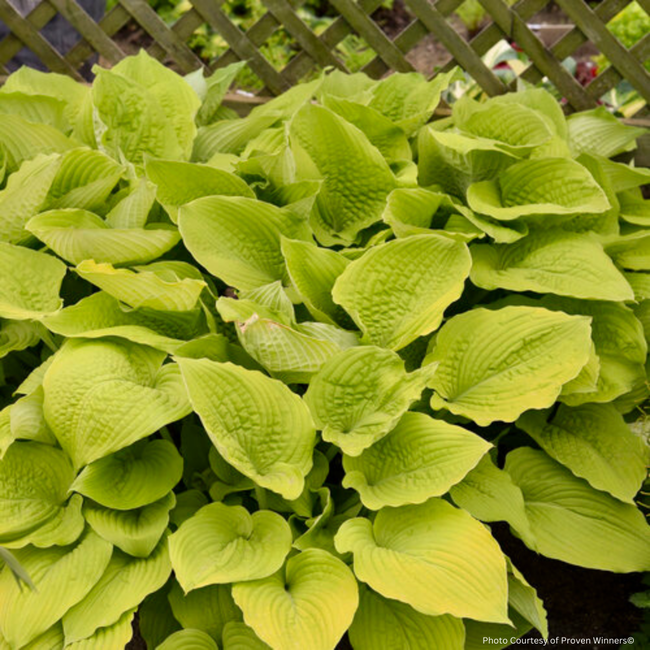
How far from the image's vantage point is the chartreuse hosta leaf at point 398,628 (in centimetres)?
140

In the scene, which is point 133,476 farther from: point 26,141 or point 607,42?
point 607,42

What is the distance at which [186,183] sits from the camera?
72.5 inches

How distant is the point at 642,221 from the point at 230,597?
122 cm

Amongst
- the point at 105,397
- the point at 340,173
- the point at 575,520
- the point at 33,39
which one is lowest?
the point at 575,520

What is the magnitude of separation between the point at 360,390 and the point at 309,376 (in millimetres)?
109

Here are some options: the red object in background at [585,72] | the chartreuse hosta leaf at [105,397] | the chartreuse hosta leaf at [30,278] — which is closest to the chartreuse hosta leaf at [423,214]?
the chartreuse hosta leaf at [105,397]

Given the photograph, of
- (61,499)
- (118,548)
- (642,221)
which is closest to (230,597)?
(118,548)

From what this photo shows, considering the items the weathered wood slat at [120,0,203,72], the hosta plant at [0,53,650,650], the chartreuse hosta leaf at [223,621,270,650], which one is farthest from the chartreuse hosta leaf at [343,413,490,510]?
the weathered wood slat at [120,0,203,72]

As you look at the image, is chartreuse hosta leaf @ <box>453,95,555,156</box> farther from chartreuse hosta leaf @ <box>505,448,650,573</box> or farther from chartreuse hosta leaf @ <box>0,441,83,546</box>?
chartreuse hosta leaf @ <box>0,441,83,546</box>

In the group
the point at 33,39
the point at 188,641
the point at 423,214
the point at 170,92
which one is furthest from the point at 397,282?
the point at 33,39

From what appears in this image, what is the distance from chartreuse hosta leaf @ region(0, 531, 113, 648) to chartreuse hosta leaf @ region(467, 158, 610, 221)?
1005mm

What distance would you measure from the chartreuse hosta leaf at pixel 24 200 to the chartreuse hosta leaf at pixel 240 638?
897 mm

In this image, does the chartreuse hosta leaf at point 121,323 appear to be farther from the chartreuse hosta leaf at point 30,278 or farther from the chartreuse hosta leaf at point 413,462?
the chartreuse hosta leaf at point 413,462

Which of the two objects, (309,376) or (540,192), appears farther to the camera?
(540,192)
